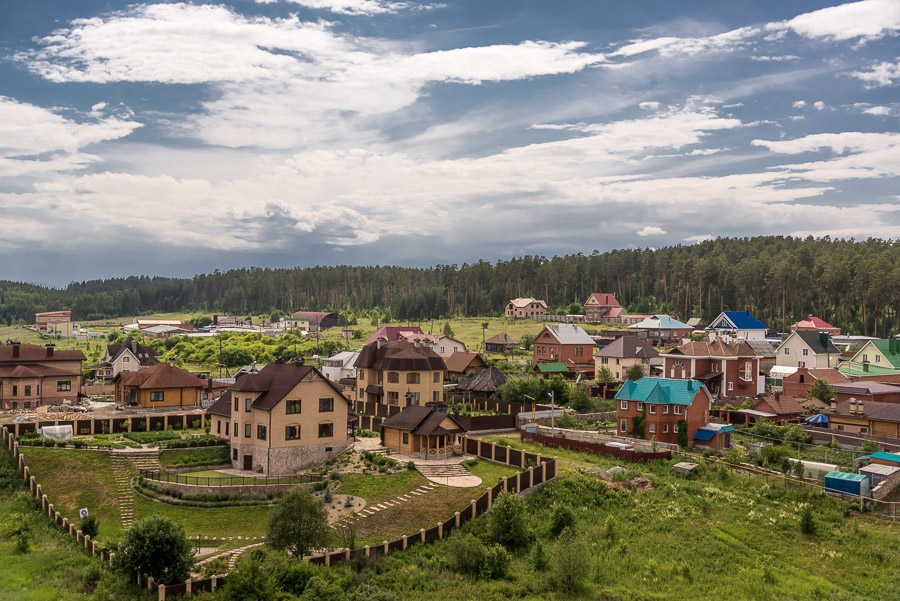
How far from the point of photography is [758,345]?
8419 cm

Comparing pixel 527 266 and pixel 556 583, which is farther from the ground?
pixel 527 266

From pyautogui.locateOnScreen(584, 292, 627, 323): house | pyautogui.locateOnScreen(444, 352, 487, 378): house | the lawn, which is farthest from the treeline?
the lawn

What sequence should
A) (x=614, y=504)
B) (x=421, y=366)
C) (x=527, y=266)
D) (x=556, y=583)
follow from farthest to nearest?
1. (x=527, y=266)
2. (x=421, y=366)
3. (x=614, y=504)
4. (x=556, y=583)

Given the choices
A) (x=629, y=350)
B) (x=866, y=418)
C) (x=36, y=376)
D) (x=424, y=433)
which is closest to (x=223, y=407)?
(x=424, y=433)

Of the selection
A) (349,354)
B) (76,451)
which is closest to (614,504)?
(76,451)

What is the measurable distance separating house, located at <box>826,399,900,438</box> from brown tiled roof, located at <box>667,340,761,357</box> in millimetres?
14018

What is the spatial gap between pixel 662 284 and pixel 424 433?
114 m

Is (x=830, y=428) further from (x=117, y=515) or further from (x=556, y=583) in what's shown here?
(x=117, y=515)

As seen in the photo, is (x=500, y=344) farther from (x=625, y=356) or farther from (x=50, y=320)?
(x=50, y=320)

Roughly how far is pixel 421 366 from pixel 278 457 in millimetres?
18762

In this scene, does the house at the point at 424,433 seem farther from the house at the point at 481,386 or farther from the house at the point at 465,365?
the house at the point at 465,365

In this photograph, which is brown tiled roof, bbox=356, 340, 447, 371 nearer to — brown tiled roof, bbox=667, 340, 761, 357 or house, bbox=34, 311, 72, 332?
brown tiled roof, bbox=667, 340, 761, 357

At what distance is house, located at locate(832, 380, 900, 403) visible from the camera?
5575 cm

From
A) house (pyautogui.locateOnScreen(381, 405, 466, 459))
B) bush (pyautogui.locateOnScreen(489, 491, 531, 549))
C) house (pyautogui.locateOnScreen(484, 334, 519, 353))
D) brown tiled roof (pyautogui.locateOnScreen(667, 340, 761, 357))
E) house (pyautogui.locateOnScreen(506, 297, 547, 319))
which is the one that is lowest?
bush (pyautogui.locateOnScreen(489, 491, 531, 549))
